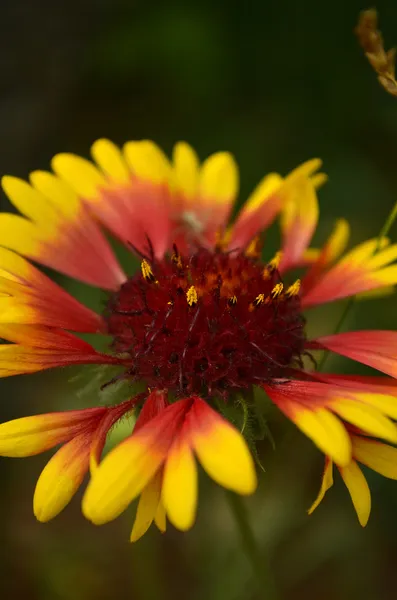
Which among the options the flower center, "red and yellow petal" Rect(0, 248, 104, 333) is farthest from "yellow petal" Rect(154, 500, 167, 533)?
"red and yellow petal" Rect(0, 248, 104, 333)

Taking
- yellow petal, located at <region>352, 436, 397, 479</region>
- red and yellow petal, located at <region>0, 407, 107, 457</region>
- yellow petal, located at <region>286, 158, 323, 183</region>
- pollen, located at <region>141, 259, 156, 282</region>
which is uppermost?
yellow petal, located at <region>286, 158, 323, 183</region>

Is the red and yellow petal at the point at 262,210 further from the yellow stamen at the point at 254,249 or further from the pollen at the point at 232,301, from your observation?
the pollen at the point at 232,301

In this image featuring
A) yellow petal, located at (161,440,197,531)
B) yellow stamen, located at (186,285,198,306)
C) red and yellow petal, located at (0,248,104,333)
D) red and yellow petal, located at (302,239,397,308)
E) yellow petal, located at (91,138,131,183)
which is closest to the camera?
yellow petal, located at (161,440,197,531)

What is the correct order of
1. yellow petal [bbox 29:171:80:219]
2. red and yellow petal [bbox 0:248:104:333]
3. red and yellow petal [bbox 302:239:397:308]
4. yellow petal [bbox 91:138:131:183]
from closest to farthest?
red and yellow petal [bbox 0:248:104:333], red and yellow petal [bbox 302:239:397:308], yellow petal [bbox 29:171:80:219], yellow petal [bbox 91:138:131:183]

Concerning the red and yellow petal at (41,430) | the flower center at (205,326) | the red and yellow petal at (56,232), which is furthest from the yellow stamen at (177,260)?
the red and yellow petal at (41,430)

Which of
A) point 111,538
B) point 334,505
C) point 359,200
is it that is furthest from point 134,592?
point 359,200

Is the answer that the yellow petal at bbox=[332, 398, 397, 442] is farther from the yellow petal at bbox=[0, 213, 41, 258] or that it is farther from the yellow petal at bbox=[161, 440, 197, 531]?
the yellow petal at bbox=[0, 213, 41, 258]

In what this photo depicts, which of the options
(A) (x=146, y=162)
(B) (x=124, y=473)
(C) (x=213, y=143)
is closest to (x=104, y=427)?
(B) (x=124, y=473)

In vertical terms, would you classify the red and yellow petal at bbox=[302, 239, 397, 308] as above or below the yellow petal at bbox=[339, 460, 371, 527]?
above
